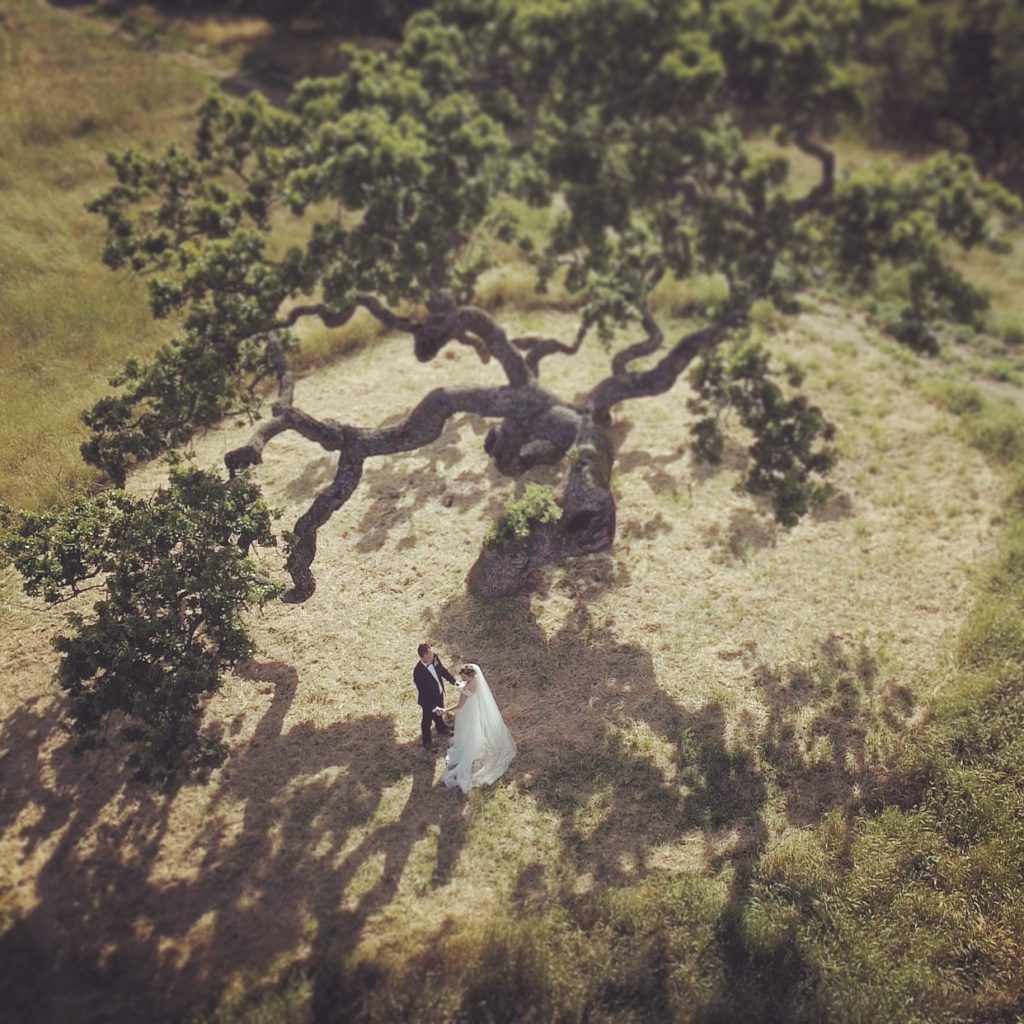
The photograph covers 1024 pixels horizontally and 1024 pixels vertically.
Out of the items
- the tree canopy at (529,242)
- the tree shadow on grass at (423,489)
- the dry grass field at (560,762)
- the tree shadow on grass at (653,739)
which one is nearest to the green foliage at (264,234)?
the tree canopy at (529,242)

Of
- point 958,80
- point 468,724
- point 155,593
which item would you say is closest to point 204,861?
point 155,593

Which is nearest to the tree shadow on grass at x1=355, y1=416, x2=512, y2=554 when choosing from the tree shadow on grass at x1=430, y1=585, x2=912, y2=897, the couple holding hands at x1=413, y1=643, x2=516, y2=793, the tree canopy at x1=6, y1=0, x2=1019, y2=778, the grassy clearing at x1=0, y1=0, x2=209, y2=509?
the tree canopy at x1=6, y1=0, x2=1019, y2=778

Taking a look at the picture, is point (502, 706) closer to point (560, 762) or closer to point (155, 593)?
point (560, 762)

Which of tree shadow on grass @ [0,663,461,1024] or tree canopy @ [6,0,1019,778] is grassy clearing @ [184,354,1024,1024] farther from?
tree canopy @ [6,0,1019,778]

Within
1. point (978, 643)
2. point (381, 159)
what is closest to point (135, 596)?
point (381, 159)

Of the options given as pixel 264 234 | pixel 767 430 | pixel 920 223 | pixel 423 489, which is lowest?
pixel 423 489

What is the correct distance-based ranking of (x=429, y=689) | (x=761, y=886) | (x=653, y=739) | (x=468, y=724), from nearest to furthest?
(x=761, y=886) < (x=468, y=724) < (x=429, y=689) < (x=653, y=739)
